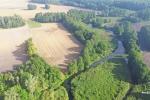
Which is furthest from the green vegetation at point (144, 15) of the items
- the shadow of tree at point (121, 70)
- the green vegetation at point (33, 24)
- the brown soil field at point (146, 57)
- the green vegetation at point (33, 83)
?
the green vegetation at point (33, 83)

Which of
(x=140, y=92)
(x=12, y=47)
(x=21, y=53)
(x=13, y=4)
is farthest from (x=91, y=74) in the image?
(x=13, y=4)

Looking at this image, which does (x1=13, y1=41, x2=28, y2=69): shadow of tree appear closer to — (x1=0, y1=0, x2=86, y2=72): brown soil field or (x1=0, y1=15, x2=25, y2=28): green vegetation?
(x1=0, y1=0, x2=86, y2=72): brown soil field

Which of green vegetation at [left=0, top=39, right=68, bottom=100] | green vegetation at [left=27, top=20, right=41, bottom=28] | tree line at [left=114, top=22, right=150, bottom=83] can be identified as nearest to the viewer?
green vegetation at [left=0, top=39, right=68, bottom=100]

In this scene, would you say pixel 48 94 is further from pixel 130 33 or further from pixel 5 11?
pixel 5 11

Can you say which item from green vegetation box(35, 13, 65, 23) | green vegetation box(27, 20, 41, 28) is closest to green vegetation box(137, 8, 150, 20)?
green vegetation box(35, 13, 65, 23)

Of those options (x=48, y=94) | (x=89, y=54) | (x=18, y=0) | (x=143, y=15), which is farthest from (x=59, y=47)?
(x=18, y=0)

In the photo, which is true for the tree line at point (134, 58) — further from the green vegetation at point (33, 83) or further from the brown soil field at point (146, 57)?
the green vegetation at point (33, 83)

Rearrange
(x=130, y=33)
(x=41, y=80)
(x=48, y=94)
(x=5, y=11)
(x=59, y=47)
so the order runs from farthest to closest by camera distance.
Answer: (x=5, y=11) < (x=130, y=33) < (x=59, y=47) < (x=41, y=80) < (x=48, y=94)
